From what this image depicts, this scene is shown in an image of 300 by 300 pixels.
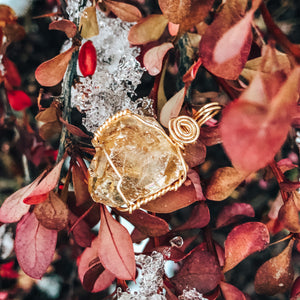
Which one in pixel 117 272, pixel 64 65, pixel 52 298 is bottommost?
pixel 52 298

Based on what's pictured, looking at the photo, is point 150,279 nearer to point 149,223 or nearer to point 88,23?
point 149,223

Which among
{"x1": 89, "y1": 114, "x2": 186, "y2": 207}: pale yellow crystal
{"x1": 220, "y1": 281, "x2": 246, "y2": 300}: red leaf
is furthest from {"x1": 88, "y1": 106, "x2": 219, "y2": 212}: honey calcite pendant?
{"x1": 220, "y1": 281, "x2": 246, "y2": 300}: red leaf

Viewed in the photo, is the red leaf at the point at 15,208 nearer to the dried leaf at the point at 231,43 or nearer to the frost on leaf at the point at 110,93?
the frost on leaf at the point at 110,93

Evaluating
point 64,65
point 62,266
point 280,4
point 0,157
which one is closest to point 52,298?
point 62,266

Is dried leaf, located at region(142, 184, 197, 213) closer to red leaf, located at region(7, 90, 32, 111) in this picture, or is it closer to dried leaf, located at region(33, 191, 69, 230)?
dried leaf, located at region(33, 191, 69, 230)

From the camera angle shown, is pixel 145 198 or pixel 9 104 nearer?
pixel 145 198

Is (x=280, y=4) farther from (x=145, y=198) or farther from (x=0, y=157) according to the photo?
(x=0, y=157)
